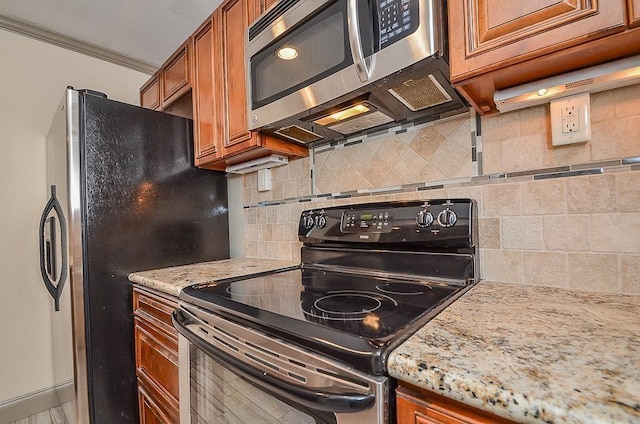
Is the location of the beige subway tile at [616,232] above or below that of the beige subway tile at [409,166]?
below

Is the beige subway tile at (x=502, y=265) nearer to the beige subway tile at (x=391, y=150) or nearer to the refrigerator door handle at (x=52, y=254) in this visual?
the beige subway tile at (x=391, y=150)

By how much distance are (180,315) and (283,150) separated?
84 centimetres

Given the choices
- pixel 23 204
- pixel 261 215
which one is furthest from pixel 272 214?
pixel 23 204

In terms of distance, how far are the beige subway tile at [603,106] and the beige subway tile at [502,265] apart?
0.42 meters

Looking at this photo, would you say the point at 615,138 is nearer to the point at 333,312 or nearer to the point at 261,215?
the point at 333,312

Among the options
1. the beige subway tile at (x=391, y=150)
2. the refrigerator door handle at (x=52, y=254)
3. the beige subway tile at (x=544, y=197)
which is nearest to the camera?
the beige subway tile at (x=544, y=197)

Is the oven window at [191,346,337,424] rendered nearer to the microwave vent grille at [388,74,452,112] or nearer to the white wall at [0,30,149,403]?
the microwave vent grille at [388,74,452,112]

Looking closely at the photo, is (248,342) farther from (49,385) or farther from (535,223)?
(49,385)

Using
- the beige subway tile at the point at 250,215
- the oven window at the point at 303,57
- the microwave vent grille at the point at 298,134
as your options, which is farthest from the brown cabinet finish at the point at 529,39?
the beige subway tile at the point at 250,215

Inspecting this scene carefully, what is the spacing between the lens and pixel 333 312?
2.50 ft

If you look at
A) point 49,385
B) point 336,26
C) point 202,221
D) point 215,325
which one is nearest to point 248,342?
point 215,325

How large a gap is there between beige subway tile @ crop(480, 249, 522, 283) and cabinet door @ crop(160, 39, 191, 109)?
1.76m

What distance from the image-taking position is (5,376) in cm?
Result: 185

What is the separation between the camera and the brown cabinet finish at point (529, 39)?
602 mm
